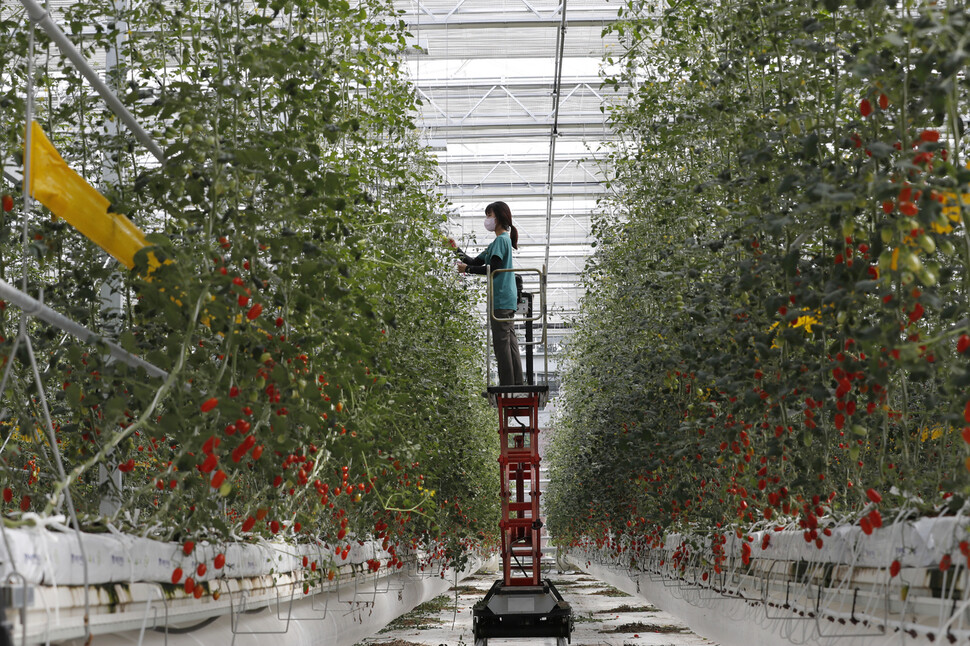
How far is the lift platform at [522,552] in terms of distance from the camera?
655 centimetres

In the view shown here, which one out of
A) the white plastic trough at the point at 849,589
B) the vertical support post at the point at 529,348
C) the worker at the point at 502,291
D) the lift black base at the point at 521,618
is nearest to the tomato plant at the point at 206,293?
the white plastic trough at the point at 849,589

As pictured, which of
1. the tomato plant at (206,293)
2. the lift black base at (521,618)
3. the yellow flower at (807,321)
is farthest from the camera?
the lift black base at (521,618)

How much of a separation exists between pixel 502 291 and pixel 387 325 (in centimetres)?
250

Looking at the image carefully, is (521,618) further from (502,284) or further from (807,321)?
(807,321)

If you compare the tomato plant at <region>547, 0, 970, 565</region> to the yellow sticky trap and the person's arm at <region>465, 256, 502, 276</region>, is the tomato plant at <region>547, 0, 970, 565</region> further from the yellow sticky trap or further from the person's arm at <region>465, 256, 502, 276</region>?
the yellow sticky trap

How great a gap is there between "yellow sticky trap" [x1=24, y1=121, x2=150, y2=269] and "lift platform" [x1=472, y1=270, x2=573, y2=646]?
360cm

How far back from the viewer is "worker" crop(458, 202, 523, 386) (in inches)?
279

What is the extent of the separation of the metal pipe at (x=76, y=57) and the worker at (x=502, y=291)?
3661 mm

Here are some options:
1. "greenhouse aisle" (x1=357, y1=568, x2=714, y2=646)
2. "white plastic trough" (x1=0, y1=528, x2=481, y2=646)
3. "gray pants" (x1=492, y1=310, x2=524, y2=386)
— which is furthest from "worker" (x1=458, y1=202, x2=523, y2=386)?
"greenhouse aisle" (x1=357, y1=568, x2=714, y2=646)

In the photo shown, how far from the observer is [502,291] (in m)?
7.10

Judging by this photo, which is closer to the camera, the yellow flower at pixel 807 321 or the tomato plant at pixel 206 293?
the tomato plant at pixel 206 293

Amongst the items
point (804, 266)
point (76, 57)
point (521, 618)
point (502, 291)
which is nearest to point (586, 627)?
point (521, 618)

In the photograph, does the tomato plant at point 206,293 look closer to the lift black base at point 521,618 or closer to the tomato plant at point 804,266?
the tomato plant at point 804,266

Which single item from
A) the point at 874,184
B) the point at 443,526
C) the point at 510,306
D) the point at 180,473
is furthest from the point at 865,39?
the point at 443,526
